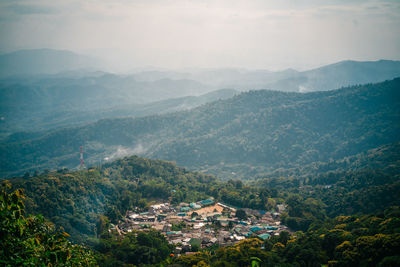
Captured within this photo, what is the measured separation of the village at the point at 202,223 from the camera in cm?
2843

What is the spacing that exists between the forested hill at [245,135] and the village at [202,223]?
→ 51752mm

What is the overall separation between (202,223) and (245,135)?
270 ft

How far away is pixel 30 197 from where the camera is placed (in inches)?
1211

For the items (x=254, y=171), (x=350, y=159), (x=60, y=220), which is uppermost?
(x=60, y=220)

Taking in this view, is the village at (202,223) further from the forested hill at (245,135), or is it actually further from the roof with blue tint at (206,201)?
the forested hill at (245,135)

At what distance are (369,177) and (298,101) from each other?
269ft

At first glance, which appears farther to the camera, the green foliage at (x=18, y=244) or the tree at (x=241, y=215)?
the tree at (x=241, y=215)

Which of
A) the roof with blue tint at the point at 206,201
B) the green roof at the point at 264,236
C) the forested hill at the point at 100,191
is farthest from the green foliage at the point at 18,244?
the roof with blue tint at the point at 206,201

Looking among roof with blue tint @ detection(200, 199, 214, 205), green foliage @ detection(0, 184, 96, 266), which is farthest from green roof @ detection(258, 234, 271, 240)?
green foliage @ detection(0, 184, 96, 266)

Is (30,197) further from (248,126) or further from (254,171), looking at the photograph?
(248,126)

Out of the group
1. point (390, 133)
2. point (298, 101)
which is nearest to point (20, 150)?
point (298, 101)

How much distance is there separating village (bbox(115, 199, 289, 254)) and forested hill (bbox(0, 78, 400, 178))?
170 ft

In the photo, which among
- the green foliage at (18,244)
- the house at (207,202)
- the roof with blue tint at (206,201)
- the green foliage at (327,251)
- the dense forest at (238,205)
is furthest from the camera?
the roof with blue tint at (206,201)

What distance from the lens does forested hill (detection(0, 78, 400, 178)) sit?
315 feet
